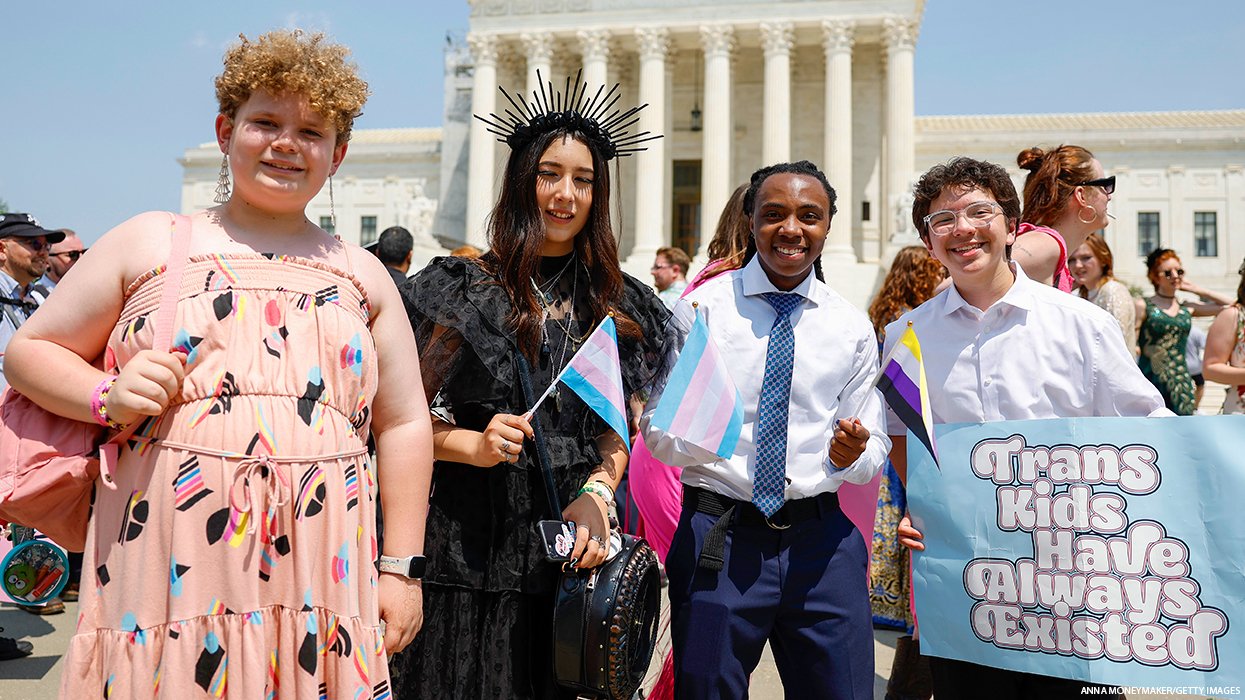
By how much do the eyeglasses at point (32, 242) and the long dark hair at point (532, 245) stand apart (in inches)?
224

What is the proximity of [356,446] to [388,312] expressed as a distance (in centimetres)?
39

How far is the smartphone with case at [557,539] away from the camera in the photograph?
8.25ft

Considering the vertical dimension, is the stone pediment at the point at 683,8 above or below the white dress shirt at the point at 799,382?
above

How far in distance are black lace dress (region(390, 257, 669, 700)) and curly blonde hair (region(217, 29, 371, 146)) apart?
2.33 feet

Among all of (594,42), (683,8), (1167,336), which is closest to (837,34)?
(683,8)

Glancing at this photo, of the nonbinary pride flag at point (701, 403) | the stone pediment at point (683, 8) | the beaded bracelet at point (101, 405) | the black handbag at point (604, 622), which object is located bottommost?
the black handbag at point (604, 622)

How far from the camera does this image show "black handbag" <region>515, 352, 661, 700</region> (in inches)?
96.5

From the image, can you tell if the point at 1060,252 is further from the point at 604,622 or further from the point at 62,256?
the point at 62,256

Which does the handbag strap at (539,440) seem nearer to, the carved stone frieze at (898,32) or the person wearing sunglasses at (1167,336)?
the person wearing sunglasses at (1167,336)

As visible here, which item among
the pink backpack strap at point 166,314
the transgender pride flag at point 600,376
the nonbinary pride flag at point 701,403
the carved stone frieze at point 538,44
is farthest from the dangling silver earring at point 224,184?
the carved stone frieze at point 538,44

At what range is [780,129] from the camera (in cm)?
3450

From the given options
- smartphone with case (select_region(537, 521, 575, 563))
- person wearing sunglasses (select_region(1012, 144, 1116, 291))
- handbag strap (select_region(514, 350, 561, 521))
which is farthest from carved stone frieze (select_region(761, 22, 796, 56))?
smartphone with case (select_region(537, 521, 575, 563))

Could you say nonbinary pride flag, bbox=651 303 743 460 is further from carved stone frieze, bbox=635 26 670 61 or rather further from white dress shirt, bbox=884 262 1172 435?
carved stone frieze, bbox=635 26 670 61

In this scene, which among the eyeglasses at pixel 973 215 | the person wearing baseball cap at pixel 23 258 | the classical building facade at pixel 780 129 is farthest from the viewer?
the classical building facade at pixel 780 129
